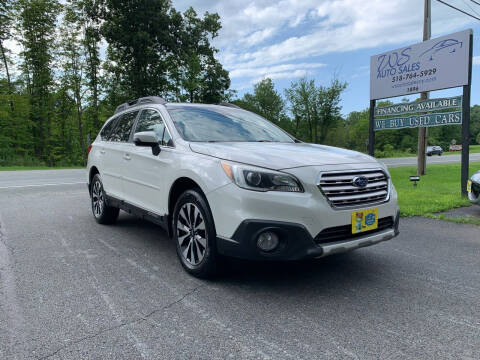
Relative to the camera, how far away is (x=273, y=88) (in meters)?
56.7

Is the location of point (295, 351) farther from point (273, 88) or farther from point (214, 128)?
point (273, 88)

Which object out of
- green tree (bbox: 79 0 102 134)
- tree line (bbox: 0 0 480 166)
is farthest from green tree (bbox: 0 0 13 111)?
green tree (bbox: 79 0 102 134)

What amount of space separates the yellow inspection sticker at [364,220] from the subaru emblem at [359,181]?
0.22 metres

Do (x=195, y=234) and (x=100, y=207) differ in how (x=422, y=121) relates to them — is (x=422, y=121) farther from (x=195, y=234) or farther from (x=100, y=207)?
(x=195, y=234)

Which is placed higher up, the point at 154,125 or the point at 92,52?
the point at 92,52

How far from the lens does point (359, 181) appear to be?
311 centimetres

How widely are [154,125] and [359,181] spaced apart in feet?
8.24

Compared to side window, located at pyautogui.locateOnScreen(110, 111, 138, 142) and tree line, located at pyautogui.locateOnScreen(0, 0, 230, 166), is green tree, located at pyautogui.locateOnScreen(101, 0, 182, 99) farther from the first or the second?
side window, located at pyautogui.locateOnScreen(110, 111, 138, 142)

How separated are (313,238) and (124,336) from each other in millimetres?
1544

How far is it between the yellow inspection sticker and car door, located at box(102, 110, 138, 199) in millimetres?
3055

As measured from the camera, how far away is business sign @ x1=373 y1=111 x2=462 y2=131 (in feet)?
28.9

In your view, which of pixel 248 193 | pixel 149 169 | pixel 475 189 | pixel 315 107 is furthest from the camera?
pixel 315 107

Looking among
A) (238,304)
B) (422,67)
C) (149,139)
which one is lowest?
(238,304)

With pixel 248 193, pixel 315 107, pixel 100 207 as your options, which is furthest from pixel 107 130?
pixel 315 107
